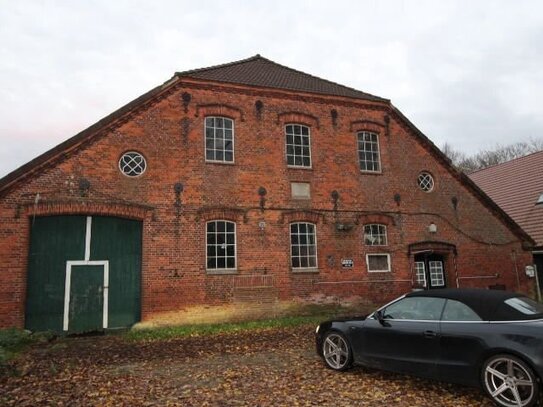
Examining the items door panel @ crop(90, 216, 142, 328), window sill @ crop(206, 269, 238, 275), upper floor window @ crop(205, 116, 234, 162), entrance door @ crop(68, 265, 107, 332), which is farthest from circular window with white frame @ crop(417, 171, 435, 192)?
entrance door @ crop(68, 265, 107, 332)

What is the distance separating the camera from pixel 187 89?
14.3m

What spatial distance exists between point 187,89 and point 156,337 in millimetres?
7724

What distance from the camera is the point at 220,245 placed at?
45.2 feet

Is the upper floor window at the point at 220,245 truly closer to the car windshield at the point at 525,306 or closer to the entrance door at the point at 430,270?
the entrance door at the point at 430,270

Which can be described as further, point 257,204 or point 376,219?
point 376,219

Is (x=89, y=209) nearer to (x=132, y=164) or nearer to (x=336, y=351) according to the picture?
(x=132, y=164)

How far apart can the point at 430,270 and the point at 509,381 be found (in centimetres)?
1142

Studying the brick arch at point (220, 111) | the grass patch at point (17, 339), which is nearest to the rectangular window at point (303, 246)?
the brick arch at point (220, 111)

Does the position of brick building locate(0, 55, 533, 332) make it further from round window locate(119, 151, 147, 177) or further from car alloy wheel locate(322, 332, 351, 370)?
car alloy wheel locate(322, 332, 351, 370)

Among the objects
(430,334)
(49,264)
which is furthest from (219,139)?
(430,334)

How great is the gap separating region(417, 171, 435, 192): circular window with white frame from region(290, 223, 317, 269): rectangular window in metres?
4.93

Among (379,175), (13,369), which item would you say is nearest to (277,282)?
(379,175)

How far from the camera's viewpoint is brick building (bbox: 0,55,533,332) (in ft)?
40.1

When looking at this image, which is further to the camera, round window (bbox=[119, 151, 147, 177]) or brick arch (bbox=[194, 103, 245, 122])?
brick arch (bbox=[194, 103, 245, 122])
